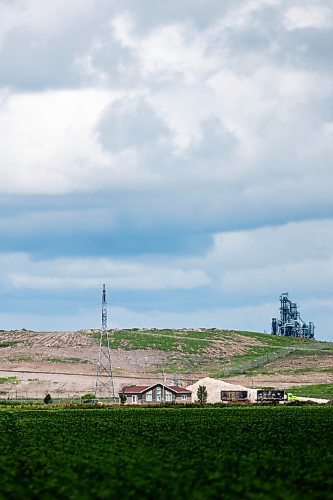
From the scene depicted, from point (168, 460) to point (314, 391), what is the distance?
379ft

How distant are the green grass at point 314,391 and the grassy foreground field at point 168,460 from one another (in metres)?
72.8

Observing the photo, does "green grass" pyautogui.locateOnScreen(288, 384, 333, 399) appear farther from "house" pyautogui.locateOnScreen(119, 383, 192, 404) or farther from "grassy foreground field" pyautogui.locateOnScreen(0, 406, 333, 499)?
"grassy foreground field" pyautogui.locateOnScreen(0, 406, 333, 499)

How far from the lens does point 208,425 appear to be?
71875 millimetres

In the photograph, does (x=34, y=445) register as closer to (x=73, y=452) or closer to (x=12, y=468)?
(x=73, y=452)

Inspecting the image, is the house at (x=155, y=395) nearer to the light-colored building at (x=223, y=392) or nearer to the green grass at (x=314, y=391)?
the light-colored building at (x=223, y=392)

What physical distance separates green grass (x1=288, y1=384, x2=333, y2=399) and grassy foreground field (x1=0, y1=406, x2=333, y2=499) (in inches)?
2864

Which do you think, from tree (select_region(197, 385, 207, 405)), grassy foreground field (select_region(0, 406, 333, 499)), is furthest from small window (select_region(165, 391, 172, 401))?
grassy foreground field (select_region(0, 406, 333, 499))

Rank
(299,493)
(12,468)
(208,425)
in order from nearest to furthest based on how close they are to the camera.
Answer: (299,493), (12,468), (208,425)

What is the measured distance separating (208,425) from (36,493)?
126 ft

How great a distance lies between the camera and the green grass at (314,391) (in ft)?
482

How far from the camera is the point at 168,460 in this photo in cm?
4241

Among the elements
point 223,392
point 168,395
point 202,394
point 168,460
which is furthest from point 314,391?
point 168,460

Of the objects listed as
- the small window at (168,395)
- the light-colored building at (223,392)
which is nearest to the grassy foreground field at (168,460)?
the small window at (168,395)

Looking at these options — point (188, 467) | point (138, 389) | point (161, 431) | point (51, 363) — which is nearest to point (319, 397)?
point (138, 389)
